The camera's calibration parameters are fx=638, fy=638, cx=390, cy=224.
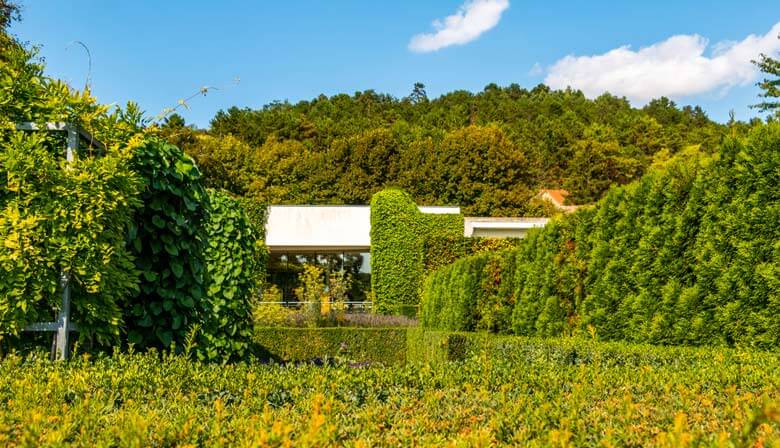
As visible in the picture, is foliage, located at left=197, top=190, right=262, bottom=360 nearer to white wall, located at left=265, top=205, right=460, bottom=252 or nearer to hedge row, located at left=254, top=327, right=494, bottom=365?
hedge row, located at left=254, top=327, right=494, bottom=365

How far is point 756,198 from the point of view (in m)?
5.78

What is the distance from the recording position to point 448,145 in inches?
1556

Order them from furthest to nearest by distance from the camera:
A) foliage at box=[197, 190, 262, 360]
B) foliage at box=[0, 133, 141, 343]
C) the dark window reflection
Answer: the dark window reflection
foliage at box=[197, 190, 262, 360]
foliage at box=[0, 133, 141, 343]

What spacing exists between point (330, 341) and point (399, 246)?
319 inches

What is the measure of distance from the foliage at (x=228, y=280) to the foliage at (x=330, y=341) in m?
7.21

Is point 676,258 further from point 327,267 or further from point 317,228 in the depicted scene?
point 327,267

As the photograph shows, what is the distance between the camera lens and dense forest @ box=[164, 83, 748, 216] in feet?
128

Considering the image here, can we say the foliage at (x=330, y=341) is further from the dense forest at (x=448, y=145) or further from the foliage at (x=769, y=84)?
the dense forest at (x=448, y=145)

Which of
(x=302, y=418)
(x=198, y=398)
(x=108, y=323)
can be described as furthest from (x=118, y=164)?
(x=302, y=418)

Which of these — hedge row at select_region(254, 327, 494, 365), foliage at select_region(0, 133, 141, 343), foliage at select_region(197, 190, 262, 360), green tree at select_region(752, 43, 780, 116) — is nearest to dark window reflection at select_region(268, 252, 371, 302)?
hedge row at select_region(254, 327, 494, 365)

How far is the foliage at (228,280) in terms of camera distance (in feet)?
22.0

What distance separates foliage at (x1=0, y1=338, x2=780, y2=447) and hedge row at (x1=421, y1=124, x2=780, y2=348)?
1629mm

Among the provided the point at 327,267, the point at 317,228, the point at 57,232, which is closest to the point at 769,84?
the point at 317,228

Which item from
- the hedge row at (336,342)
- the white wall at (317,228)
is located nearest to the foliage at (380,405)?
the hedge row at (336,342)
